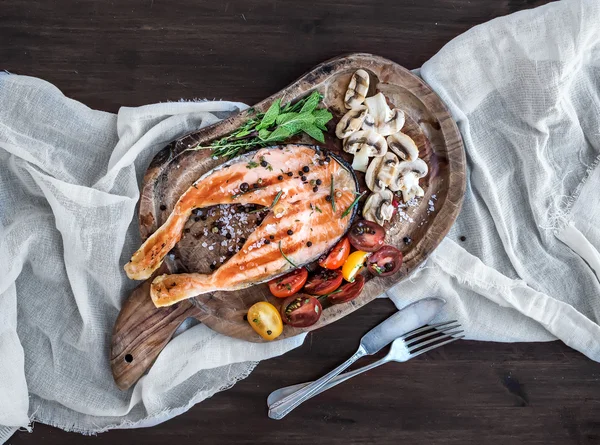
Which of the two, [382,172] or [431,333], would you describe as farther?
[431,333]

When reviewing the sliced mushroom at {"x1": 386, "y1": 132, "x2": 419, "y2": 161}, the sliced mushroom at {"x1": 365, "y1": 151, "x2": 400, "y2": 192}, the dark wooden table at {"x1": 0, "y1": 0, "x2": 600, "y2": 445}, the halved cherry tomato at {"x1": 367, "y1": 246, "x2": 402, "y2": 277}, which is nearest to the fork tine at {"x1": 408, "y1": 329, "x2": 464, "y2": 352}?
the dark wooden table at {"x1": 0, "y1": 0, "x2": 600, "y2": 445}

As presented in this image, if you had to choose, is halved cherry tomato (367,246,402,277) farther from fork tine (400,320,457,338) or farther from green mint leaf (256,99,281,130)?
green mint leaf (256,99,281,130)

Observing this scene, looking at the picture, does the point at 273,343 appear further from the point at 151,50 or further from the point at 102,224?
the point at 151,50

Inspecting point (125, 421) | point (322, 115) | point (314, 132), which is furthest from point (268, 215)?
point (125, 421)

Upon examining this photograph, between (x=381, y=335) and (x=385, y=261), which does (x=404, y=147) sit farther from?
(x=381, y=335)

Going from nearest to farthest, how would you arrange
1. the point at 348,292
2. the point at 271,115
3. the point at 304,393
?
the point at 271,115, the point at 348,292, the point at 304,393

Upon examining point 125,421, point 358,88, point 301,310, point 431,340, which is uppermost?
point 358,88
